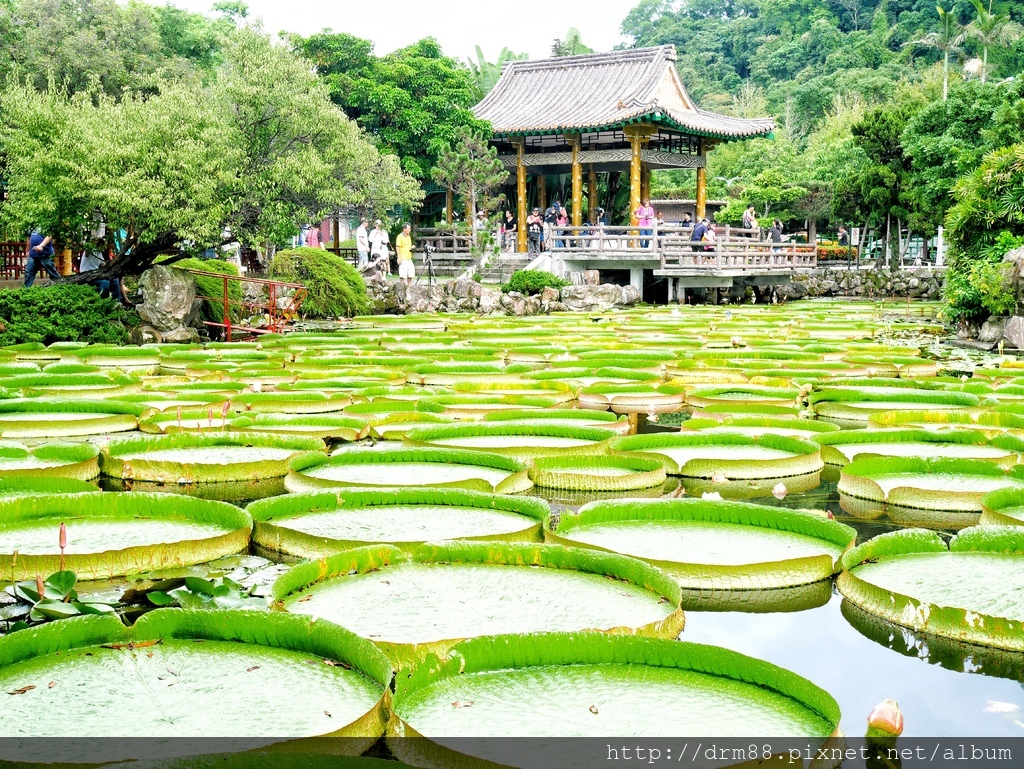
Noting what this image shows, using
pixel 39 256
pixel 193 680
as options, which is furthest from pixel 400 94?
pixel 193 680

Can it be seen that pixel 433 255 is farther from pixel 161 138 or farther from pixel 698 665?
pixel 698 665

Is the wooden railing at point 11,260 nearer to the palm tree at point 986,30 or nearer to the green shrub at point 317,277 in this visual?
the green shrub at point 317,277

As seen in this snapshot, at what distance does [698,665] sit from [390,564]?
1.34 m

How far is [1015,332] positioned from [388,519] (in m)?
11.0

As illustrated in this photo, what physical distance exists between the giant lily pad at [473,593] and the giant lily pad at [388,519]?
0.24m

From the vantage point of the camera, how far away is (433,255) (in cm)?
2847

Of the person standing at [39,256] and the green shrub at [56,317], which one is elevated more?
the person standing at [39,256]

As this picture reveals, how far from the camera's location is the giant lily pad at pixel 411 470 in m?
5.00

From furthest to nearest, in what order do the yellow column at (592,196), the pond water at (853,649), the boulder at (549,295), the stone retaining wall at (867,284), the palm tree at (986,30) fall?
the palm tree at (986,30), the yellow column at (592,196), the stone retaining wall at (867,284), the boulder at (549,295), the pond water at (853,649)

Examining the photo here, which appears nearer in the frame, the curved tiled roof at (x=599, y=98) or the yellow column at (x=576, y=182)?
the curved tiled roof at (x=599, y=98)

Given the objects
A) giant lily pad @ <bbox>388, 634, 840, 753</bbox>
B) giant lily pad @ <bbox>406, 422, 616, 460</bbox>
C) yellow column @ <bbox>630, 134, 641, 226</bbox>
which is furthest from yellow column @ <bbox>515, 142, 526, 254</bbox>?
giant lily pad @ <bbox>388, 634, 840, 753</bbox>

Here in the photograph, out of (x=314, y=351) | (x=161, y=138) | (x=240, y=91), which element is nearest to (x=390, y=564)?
(x=314, y=351)

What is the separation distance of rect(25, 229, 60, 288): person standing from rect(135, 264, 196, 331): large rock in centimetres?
190

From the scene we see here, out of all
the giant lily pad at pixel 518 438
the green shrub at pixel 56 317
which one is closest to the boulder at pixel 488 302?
the green shrub at pixel 56 317
